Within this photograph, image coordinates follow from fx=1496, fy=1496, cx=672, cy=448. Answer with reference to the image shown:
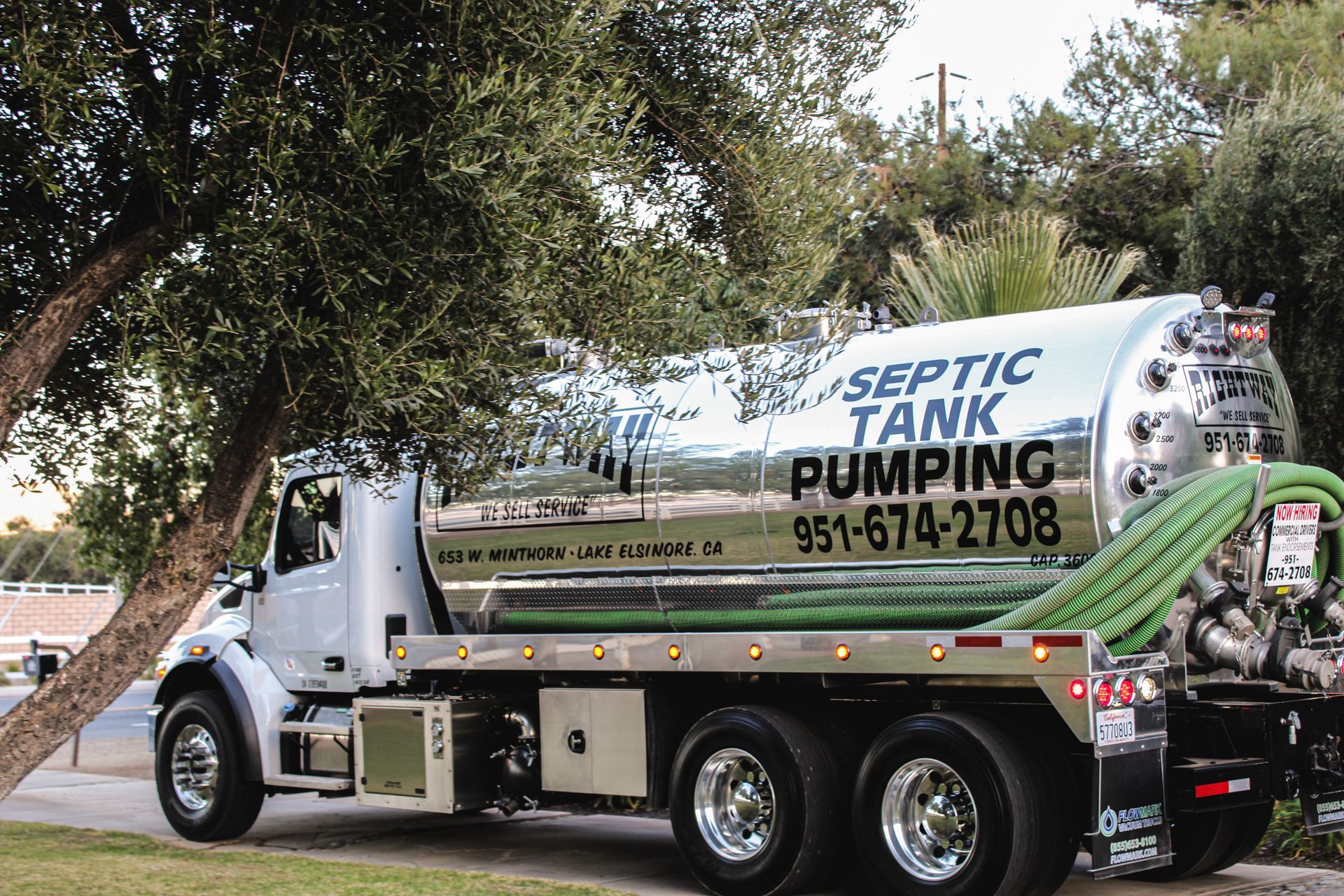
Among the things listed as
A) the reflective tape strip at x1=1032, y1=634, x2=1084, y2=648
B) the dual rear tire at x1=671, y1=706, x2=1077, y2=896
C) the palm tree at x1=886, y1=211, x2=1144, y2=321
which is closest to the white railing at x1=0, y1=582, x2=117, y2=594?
the palm tree at x1=886, y1=211, x2=1144, y2=321

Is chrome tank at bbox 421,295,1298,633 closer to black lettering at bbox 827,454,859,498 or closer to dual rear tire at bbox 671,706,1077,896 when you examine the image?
black lettering at bbox 827,454,859,498

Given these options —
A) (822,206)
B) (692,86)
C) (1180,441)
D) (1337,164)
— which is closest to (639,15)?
(692,86)

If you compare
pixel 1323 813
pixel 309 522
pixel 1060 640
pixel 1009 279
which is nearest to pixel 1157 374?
pixel 1060 640

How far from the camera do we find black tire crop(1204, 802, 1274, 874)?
29.5ft

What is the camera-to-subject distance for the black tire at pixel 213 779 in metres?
11.3

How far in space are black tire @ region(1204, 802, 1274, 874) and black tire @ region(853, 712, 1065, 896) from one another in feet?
6.29

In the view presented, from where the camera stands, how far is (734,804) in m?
8.98

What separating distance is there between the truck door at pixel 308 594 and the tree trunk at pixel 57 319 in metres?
4.17

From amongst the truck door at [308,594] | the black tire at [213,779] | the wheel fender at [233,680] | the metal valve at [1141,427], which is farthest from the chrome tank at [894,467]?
the black tire at [213,779]

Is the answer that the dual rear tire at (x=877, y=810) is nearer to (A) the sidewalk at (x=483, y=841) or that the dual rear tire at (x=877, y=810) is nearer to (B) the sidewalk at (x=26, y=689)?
(A) the sidewalk at (x=483, y=841)

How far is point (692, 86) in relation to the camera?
27.5ft

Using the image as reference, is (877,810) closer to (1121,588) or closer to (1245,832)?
Result: (1121,588)

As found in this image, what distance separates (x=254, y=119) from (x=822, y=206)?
3241 millimetres

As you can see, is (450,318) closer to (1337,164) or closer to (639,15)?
(639,15)
